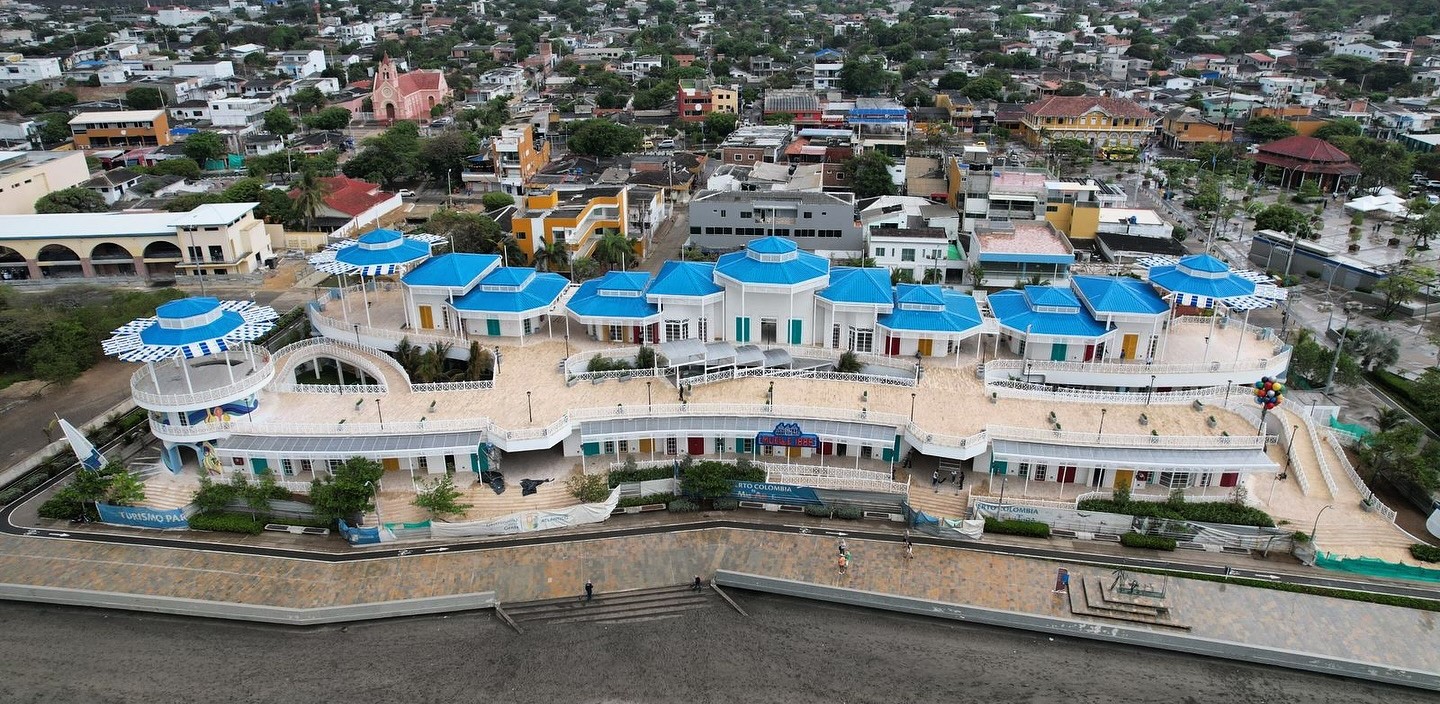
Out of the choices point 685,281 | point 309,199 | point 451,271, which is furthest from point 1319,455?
point 309,199

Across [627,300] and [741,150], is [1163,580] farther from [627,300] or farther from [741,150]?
[741,150]

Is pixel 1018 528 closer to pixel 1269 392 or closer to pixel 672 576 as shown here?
pixel 1269 392

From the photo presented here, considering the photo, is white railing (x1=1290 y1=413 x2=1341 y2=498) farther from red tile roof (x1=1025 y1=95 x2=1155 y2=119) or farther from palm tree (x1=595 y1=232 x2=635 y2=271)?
red tile roof (x1=1025 y1=95 x2=1155 y2=119)

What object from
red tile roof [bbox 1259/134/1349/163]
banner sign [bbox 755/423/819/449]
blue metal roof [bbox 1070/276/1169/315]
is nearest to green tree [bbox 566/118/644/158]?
blue metal roof [bbox 1070/276/1169/315]

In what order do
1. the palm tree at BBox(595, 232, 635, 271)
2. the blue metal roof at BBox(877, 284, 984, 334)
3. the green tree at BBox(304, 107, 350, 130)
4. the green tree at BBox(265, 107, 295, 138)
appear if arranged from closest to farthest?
the blue metal roof at BBox(877, 284, 984, 334), the palm tree at BBox(595, 232, 635, 271), the green tree at BBox(265, 107, 295, 138), the green tree at BBox(304, 107, 350, 130)

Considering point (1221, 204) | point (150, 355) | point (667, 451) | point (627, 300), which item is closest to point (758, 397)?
point (667, 451)

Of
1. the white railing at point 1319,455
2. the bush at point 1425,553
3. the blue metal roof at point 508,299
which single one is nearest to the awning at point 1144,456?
the white railing at point 1319,455

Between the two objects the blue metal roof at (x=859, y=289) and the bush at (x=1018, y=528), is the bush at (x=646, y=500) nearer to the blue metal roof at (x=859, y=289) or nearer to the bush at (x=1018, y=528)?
the bush at (x=1018, y=528)
